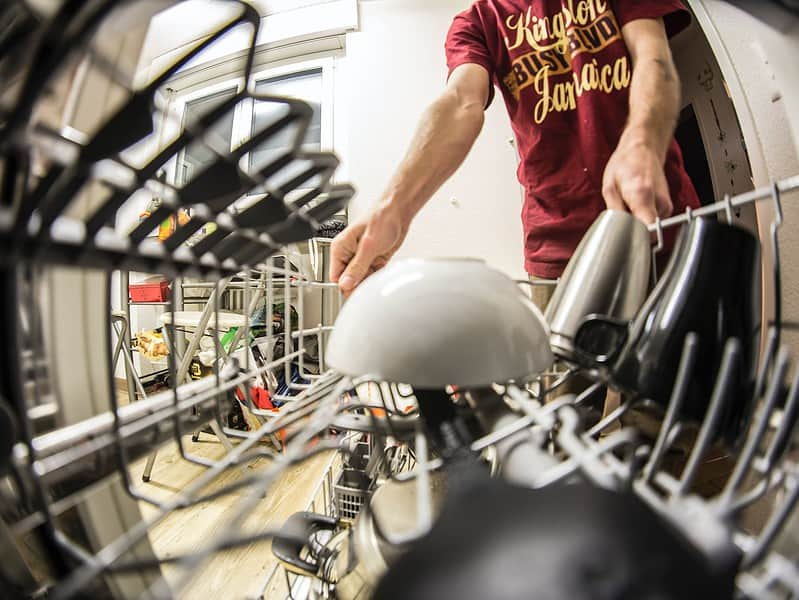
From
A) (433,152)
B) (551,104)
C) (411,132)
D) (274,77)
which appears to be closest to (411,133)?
(411,132)

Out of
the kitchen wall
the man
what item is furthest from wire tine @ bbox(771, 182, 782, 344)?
the kitchen wall

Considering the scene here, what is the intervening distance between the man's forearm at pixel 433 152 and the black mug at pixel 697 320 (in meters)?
0.32

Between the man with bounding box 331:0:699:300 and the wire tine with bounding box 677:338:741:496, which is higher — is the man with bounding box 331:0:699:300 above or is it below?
above

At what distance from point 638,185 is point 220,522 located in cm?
108

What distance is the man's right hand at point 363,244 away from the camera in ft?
1.28

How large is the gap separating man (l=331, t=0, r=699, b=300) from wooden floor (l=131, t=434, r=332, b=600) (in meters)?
0.48

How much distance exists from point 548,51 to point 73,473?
2.90 ft

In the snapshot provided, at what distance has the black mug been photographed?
18cm

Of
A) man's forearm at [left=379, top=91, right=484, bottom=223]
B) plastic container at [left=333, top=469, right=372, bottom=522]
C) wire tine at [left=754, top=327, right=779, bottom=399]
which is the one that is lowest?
plastic container at [left=333, top=469, right=372, bottom=522]

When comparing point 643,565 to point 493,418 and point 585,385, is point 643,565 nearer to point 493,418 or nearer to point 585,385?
point 493,418

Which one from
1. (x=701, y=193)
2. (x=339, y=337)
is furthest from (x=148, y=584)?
(x=701, y=193)

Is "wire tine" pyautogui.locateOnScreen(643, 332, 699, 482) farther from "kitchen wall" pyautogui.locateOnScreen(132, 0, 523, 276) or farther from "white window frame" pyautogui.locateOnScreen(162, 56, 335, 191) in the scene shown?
"white window frame" pyautogui.locateOnScreen(162, 56, 335, 191)

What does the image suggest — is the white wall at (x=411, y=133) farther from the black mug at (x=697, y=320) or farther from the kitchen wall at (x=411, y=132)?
the black mug at (x=697, y=320)

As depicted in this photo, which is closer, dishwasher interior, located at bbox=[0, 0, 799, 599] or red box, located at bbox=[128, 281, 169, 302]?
dishwasher interior, located at bbox=[0, 0, 799, 599]
